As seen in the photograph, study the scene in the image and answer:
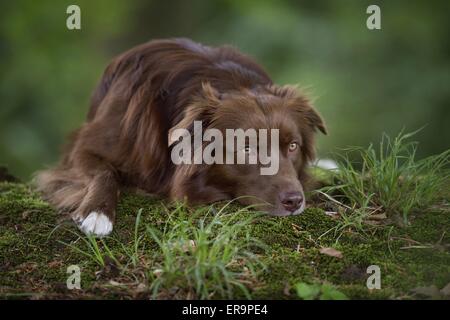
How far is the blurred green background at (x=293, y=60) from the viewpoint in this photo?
10.5m

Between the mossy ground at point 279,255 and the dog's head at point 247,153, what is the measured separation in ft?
0.54

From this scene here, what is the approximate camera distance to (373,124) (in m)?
11.0

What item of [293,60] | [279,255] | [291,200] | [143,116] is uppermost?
[293,60]

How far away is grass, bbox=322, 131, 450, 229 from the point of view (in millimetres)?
4508

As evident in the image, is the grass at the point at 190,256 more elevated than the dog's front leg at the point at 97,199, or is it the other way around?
the dog's front leg at the point at 97,199

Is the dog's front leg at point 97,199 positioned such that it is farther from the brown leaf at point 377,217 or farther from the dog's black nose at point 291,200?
the brown leaf at point 377,217

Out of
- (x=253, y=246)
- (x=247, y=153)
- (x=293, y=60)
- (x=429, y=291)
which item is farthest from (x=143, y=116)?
(x=293, y=60)

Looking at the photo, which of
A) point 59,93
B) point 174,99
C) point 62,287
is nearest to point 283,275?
point 62,287

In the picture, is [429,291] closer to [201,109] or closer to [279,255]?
[279,255]

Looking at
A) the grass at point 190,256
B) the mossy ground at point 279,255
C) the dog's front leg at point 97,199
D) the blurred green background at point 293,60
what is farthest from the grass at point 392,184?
the blurred green background at point 293,60

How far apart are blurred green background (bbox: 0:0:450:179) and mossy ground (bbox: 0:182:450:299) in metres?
5.94

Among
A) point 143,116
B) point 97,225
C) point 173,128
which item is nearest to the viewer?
point 97,225

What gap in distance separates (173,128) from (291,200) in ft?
3.16

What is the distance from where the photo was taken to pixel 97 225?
171 inches
